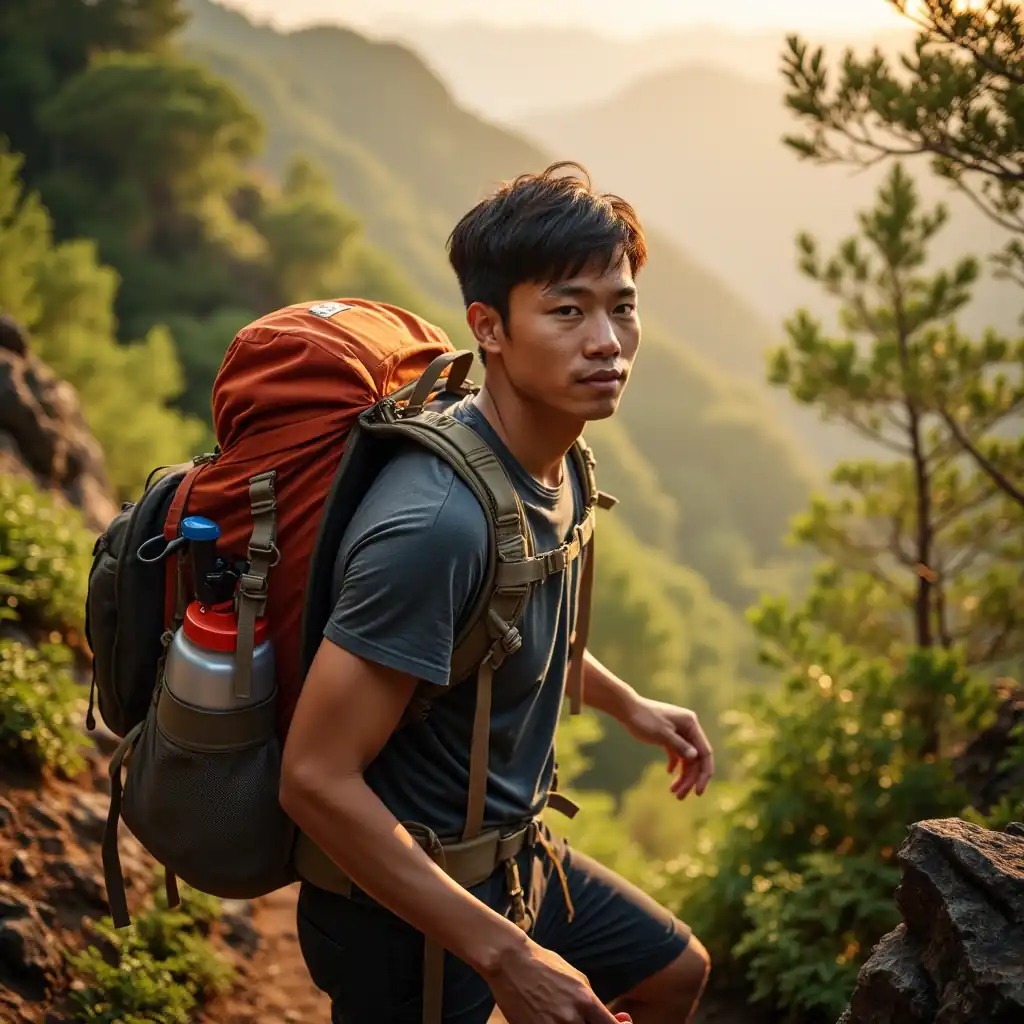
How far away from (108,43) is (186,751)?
3906 cm

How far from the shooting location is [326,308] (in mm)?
2529

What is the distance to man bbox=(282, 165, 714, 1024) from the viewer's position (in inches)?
78.2

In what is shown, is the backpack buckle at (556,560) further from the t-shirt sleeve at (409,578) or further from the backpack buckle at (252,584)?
the backpack buckle at (252,584)

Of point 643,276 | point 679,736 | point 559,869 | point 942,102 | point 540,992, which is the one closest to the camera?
point 540,992

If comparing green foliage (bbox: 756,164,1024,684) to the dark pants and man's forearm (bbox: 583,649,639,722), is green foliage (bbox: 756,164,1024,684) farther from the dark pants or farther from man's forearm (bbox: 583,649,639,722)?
the dark pants

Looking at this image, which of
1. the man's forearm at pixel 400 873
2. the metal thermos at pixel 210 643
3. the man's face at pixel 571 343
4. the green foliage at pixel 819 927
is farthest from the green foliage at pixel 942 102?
the man's forearm at pixel 400 873

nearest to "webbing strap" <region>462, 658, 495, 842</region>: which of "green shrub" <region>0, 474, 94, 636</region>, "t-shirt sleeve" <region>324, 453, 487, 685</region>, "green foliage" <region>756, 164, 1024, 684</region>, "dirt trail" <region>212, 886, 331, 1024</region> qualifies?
"t-shirt sleeve" <region>324, 453, 487, 685</region>

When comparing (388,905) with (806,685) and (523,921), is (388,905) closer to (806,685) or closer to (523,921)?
(523,921)

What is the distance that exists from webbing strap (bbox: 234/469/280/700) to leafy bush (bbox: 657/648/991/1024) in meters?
2.97

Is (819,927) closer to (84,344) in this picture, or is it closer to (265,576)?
(265,576)

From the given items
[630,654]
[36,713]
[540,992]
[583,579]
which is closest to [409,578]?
[540,992]

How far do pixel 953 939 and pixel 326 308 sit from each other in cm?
194

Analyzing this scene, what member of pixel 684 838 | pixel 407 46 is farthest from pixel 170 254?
pixel 407 46

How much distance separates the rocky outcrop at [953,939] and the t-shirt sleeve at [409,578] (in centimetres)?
110
